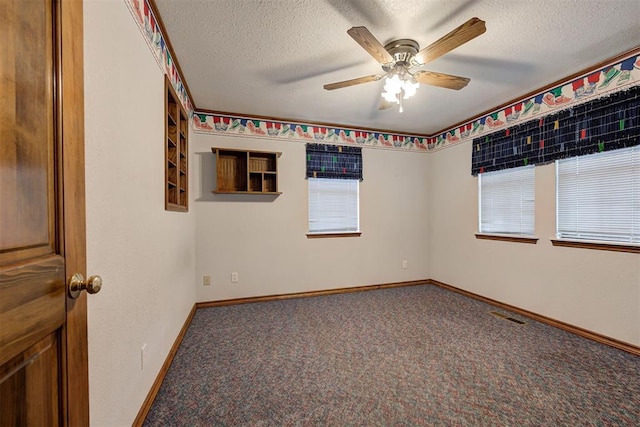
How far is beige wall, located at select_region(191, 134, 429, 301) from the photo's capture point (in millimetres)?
3400

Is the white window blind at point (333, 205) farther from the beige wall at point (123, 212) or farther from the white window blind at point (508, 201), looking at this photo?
the beige wall at point (123, 212)

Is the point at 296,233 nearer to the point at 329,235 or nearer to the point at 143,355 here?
the point at 329,235

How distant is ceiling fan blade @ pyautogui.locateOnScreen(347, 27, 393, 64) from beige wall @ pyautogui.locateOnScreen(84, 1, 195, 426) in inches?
46.7

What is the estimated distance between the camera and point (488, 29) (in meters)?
1.91

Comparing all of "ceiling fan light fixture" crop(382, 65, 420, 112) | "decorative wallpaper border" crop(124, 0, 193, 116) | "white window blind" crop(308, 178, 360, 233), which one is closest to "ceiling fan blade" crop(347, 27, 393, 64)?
"ceiling fan light fixture" crop(382, 65, 420, 112)

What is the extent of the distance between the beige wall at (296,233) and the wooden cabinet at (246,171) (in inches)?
4.6

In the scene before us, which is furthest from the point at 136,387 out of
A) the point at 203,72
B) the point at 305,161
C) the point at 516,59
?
the point at 516,59

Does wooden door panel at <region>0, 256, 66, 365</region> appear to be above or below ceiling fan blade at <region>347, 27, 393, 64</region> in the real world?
below

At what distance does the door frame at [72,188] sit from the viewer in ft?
2.34

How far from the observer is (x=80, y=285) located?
764 millimetres

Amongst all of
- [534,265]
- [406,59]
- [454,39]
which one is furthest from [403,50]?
[534,265]

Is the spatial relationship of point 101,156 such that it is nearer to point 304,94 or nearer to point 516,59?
point 304,94

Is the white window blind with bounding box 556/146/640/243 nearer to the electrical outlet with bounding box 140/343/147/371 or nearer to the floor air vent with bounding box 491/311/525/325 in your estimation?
the floor air vent with bounding box 491/311/525/325

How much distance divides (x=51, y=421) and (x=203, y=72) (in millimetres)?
2546
